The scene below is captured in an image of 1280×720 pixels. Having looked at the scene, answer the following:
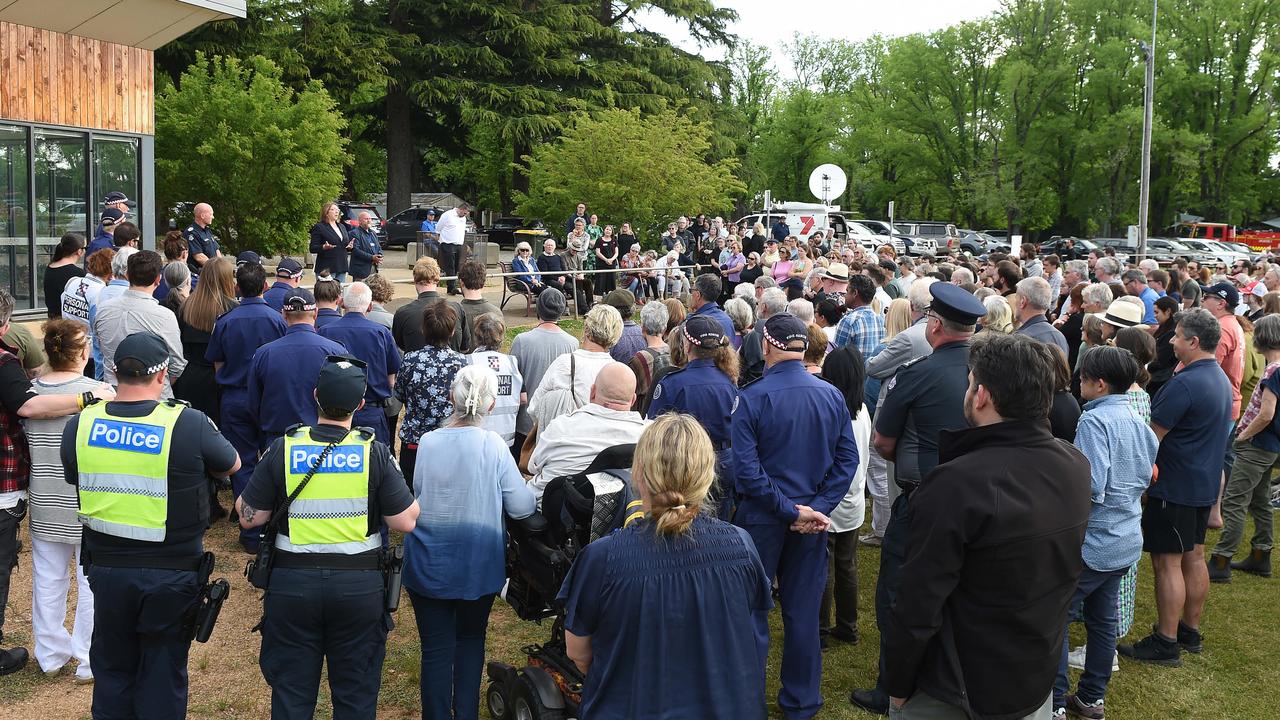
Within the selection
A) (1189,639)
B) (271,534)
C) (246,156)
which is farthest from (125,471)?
(246,156)

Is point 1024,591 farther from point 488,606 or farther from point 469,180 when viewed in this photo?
point 469,180

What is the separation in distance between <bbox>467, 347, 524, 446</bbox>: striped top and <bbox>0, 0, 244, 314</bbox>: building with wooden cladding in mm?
10626

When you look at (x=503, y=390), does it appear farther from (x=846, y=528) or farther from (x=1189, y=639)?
(x=1189, y=639)

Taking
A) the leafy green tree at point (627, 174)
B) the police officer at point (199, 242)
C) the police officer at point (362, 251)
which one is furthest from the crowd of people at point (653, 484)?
the leafy green tree at point (627, 174)

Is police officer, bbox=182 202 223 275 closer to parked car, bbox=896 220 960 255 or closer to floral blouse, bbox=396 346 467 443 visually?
floral blouse, bbox=396 346 467 443

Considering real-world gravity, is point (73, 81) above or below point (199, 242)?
above

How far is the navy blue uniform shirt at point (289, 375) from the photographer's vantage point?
6.18 meters

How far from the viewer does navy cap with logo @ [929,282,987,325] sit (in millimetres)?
4855

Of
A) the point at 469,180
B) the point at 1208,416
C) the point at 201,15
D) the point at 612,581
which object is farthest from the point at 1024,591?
the point at 469,180

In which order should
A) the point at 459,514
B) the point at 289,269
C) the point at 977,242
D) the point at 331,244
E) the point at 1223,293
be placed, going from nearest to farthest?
the point at 459,514, the point at 289,269, the point at 1223,293, the point at 331,244, the point at 977,242

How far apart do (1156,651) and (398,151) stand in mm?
35929

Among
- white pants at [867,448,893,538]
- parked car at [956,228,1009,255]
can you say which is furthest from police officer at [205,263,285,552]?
parked car at [956,228,1009,255]

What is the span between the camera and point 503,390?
6.16 m

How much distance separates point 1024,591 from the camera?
290 centimetres
